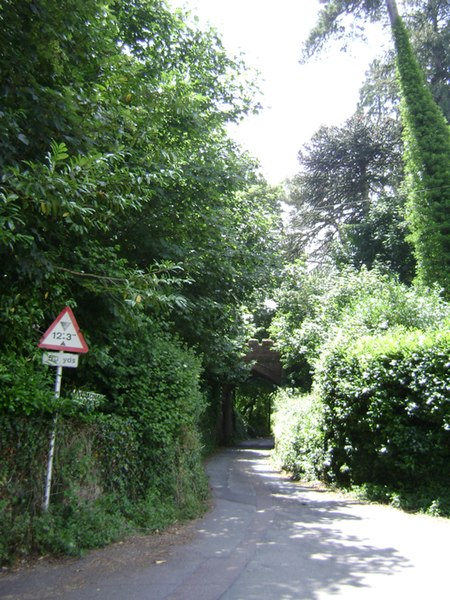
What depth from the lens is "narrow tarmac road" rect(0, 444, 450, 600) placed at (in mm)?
4805

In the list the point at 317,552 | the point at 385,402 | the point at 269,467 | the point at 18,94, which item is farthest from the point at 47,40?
the point at 269,467

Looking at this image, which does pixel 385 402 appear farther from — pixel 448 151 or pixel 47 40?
pixel 448 151

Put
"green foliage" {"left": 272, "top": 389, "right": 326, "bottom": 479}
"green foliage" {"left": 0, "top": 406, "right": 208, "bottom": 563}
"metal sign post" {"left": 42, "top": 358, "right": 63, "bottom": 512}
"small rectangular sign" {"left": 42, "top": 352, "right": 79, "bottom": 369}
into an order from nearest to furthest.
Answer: "green foliage" {"left": 0, "top": 406, "right": 208, "bottom": 563} < "metal sign post" {"left": 42, "top": 358, "right": 63, "bottom": 512} < "small rectangular sign" {"left": 42, "top": 352, "right": 79, "bottom": 369} < "green foliage" {"left": 272, "top": 389, "right": 326, "bottom": 479}

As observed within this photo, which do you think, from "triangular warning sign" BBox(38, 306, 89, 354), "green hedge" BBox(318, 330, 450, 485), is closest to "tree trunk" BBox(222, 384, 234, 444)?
"green hedge" BBox(318, 330, 450, 485)

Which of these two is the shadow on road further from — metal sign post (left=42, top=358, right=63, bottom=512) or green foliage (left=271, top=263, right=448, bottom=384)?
green foliage (left=271, top=263, right=448, bottom=384)

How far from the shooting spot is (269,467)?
2025 cm

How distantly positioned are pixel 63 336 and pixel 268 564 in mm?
3659

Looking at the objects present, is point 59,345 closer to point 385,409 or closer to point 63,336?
point 63,336

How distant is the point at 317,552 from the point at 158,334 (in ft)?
15.0

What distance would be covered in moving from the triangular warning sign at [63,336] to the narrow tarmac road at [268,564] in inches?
96.8

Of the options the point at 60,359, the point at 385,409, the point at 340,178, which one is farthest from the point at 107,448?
the point at 340,178

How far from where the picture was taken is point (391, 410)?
10055 mm

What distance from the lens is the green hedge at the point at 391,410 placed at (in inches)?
366

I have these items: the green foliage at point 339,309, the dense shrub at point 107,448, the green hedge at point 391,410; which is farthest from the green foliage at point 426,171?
the dense shrub at point 107,448
